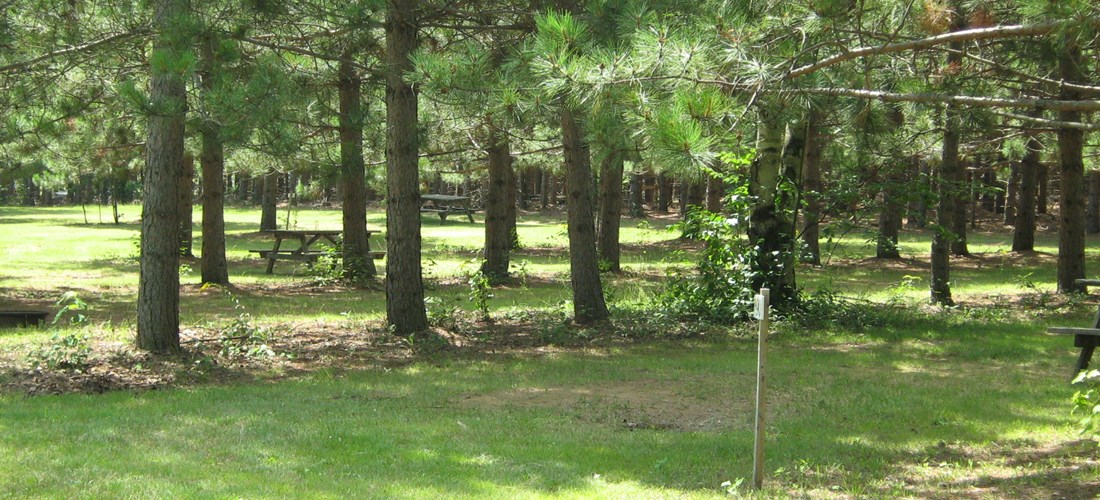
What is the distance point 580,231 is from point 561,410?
4.25 meters

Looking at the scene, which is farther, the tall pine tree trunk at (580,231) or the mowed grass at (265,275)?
the mowed grass at (265,275)

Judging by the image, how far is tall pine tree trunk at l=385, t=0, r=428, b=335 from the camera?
10.7 metres

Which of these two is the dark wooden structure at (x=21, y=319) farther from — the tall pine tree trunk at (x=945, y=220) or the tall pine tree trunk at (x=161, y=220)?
the tall pine tree trunk at (x=945, y=220)

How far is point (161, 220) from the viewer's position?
9211mm

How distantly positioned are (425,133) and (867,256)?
15.1 m

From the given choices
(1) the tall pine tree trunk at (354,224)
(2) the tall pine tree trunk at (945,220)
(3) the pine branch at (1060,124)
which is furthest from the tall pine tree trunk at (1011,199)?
(3) the pine branch at (1060,124)

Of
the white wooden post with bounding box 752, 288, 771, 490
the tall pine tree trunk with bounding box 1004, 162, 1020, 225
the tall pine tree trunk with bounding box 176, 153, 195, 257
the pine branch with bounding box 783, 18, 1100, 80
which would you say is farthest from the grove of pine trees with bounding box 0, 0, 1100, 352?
the tall pine tree trunk with bounding box 1004, 162, 1020, 225

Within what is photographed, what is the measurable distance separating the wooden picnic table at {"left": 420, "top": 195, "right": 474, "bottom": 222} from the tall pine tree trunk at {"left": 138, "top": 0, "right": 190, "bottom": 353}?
30234 mm

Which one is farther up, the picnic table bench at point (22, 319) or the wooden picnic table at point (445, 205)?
the wooden picnic table at point (445, 205)

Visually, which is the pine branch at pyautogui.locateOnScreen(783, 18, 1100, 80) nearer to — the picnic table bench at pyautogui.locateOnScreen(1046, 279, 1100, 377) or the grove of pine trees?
the grove of pine trees

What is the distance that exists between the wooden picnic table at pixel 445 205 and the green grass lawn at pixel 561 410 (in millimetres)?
25566

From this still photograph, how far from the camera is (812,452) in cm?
611

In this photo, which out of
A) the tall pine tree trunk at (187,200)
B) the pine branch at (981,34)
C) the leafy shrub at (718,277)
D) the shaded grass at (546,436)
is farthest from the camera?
the tall pine tree trunk at (187,200)

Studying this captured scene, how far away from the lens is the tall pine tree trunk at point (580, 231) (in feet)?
37.4
